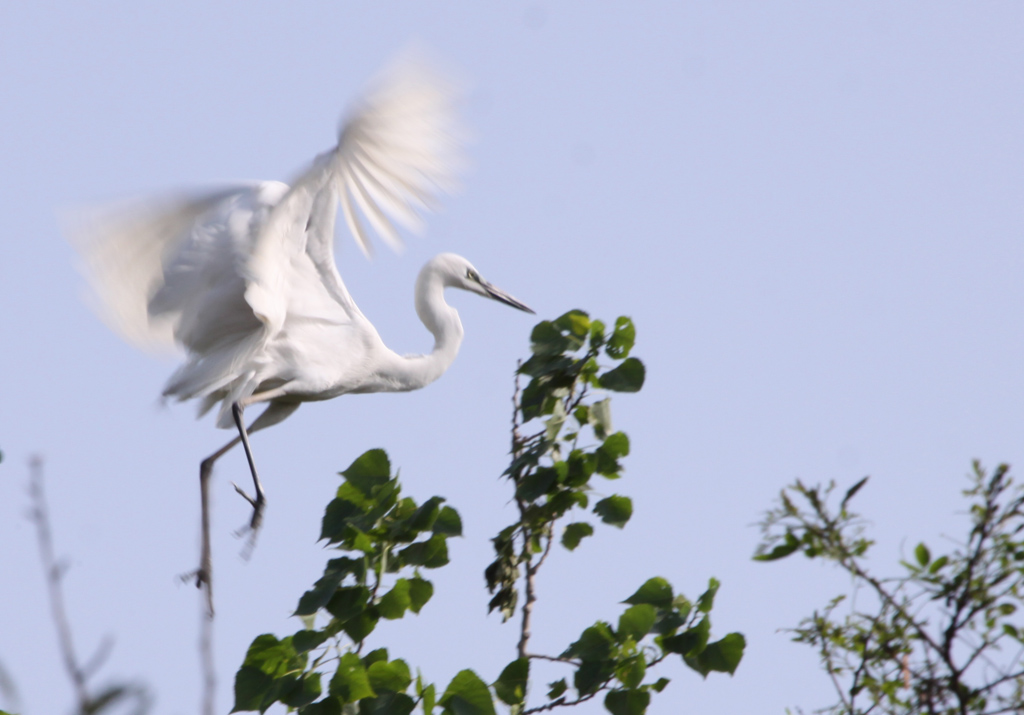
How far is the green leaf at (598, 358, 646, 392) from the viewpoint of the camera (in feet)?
13.6

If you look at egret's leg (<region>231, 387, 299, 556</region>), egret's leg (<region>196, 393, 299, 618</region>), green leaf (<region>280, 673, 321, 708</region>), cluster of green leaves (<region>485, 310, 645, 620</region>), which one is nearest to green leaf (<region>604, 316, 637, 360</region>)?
cluster of green leaves (<region>485, 310, 645, 620</region>)

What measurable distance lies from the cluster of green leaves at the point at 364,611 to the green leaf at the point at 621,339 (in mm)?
900

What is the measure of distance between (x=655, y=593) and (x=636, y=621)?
6.0 inches

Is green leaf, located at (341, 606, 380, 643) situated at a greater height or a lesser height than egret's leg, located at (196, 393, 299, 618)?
lesser

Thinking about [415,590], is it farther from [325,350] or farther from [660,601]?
[325,350]

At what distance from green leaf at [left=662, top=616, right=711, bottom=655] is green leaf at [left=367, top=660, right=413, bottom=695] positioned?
830 mm

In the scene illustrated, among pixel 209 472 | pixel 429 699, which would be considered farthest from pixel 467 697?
pixel 209 472

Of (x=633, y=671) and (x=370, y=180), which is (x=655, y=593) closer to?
(x=633, y=671)

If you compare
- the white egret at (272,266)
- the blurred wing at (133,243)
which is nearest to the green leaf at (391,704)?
the white egret at (272,266)

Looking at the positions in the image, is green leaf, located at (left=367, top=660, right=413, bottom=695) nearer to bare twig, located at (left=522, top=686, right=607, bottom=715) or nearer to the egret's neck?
bare twig, located at (left=522, top=686, right=607, bottom=715)

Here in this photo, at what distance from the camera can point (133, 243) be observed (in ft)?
20.5

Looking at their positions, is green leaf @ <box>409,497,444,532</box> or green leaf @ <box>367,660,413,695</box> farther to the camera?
green leaf @ <box>409,497,444,532</box>

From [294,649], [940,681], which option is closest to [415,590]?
[294,649]

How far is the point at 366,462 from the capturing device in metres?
3.81
